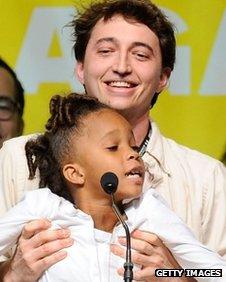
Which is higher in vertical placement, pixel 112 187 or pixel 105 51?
pixel 105 51

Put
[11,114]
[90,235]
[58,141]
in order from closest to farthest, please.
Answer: [90,235] < [58,141] < [11,114]

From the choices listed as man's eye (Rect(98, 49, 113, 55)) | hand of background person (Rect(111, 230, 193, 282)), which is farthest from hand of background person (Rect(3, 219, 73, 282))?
man's eye (Rect(98, 49, 113, 55))

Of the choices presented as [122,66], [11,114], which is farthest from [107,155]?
[11,114]

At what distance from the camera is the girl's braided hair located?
2.17 m

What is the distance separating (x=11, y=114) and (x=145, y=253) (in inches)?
41.0

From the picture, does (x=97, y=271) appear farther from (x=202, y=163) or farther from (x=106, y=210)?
(x=202, y=163)

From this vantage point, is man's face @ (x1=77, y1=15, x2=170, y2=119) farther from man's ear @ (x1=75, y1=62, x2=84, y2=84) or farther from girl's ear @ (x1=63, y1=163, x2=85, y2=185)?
girl's ear @ (x1=63, y1=163, x2=85, y2=185)

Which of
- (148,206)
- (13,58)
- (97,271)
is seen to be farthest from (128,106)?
(13,58)

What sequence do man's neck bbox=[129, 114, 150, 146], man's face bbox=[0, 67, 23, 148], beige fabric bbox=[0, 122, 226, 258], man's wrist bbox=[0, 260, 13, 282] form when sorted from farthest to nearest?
man's face bbox=[0, 67, 23, 148], man's neck bbox=[129, 114, 150, 146], beige fabric bbox=[0, 122, 226, 258], man's wrist bbox=[0, 260, 13, 282]

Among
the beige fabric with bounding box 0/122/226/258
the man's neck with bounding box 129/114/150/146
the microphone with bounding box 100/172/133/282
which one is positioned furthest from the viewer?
the man's neck with bounding box 129/114/150/146

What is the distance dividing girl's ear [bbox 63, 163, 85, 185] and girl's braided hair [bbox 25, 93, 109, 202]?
30mm

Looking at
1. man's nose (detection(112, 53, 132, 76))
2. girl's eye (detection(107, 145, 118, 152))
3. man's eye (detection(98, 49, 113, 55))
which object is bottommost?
girl's eye (detection(107, 145, 118, 152))

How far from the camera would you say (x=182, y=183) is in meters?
2.42

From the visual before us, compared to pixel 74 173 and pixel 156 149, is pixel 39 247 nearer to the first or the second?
pixel 74 173
